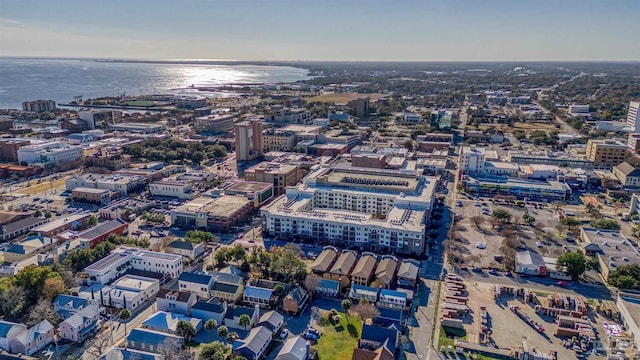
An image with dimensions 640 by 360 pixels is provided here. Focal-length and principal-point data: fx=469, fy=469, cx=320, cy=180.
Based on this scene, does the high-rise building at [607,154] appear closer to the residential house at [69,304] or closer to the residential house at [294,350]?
the residential house at [294,350]

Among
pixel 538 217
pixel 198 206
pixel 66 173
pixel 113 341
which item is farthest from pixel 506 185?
pixel 66 173

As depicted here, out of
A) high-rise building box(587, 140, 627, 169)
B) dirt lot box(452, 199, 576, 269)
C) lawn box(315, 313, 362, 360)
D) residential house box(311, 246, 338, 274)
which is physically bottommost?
lawn box(315, 313, 362, 360)

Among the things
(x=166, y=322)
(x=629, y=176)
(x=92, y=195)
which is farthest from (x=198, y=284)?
(x=629, y=176)

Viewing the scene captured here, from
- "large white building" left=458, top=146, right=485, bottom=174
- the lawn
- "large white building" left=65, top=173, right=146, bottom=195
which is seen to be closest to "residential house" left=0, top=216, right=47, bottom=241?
"large white building" left=65, top=173, right=146, bottom=195

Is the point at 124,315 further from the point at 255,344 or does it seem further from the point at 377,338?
the point at 377,338

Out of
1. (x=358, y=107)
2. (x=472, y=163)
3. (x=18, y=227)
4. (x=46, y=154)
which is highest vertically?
(x=358, y=107)

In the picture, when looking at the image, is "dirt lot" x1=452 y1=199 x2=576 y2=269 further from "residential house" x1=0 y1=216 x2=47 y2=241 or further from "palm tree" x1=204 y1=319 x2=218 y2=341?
"residential house" x1=0 y1=216 x2=47 y2=241
